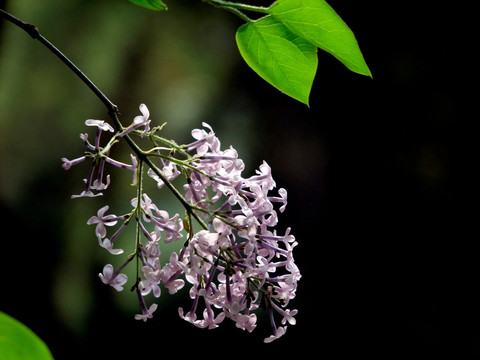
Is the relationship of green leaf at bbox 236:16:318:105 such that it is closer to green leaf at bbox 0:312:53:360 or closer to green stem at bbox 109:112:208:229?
green stem at bbox 109:112:208:229

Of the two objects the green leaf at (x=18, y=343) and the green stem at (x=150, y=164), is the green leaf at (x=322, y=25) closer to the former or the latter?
the green stem at (x=150, y=164)

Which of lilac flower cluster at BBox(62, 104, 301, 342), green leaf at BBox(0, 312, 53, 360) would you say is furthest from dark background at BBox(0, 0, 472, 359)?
green leaf at BBox(0, 312, 53, 360)

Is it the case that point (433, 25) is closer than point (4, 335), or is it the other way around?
point (4, 335)

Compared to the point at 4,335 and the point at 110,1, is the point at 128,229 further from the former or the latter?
the point at 4,335

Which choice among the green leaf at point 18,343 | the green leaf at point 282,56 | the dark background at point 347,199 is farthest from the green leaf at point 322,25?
the dark background at point 347,199

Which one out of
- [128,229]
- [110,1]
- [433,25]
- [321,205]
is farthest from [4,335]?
[433,25]

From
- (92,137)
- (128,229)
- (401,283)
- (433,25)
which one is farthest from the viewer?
(433,25)
